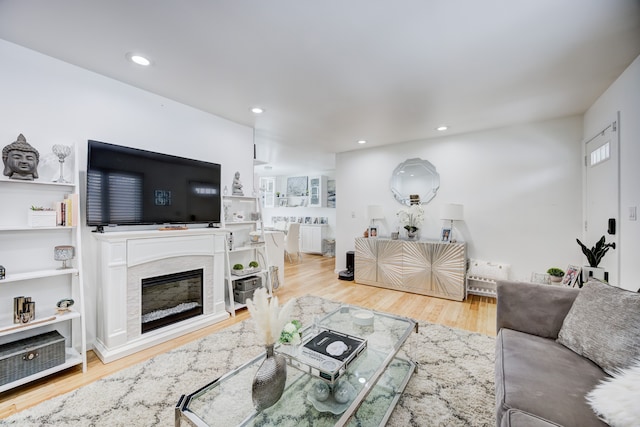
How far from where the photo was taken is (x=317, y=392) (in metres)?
1.46

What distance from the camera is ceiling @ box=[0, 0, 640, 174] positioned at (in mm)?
1596

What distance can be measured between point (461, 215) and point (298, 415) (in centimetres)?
347

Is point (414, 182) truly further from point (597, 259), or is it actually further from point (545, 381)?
point (545, 381)

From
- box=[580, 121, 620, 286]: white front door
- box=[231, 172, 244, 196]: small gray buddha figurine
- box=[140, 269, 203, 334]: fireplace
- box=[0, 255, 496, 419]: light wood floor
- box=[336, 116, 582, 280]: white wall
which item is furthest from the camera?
box=[231, 172, 244, 196]: small gray buddha figurine

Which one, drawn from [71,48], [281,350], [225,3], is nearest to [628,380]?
[281,350]

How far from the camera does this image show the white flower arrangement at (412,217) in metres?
4.32

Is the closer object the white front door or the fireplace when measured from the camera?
the white front door

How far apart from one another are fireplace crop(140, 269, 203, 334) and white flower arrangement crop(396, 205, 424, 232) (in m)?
3.15

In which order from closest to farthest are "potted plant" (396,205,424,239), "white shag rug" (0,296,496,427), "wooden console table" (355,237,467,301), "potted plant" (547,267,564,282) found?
"white shag rug" (0,296,496,427) → "potted plant" (547,267,564,282) → "wooden console table" (355,237,467,301) → "potted plant" (396,205,424,239)

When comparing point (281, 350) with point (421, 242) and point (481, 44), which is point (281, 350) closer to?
point (481, 44)

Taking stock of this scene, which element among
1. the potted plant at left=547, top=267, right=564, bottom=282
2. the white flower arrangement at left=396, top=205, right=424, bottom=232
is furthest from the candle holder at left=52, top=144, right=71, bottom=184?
the potted plant at left=547, top=267, right=564, bottom=282

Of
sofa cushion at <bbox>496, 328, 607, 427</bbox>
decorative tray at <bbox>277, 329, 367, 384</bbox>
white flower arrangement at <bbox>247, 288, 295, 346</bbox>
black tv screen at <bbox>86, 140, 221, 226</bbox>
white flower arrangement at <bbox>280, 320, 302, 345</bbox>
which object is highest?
black tv screen at <bbox>86, 140, 221, 226</bbox>

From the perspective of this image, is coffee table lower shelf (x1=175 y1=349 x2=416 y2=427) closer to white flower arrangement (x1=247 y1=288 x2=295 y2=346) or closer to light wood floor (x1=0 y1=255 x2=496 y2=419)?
white flower arrangement (x1=247 y1=288 x2=295 y2=346)

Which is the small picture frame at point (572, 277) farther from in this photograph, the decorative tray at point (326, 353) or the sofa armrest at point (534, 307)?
the decorative tray at point (326, 353)
